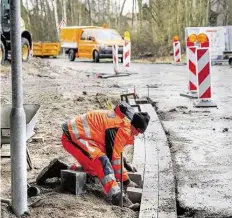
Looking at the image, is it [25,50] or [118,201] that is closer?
[118,201]

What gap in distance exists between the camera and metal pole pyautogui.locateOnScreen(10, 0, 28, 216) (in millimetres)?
3982

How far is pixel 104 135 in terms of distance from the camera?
16.9ft

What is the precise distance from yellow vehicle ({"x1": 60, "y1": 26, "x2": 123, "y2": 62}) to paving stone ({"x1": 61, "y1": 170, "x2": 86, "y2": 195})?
2438 cm

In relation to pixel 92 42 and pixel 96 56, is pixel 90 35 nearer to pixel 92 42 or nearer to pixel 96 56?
pixel 92 42

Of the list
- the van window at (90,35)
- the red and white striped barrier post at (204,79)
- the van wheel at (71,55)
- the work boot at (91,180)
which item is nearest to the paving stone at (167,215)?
the work boot at (91,180)

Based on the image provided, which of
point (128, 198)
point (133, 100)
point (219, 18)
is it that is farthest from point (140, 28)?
point (128, 198)

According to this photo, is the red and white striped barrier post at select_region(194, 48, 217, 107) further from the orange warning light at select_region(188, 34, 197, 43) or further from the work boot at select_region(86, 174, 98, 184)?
the work boot at select_region(86, 174, 98, 184)

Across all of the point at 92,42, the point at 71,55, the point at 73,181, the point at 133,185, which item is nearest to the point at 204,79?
the point at 133,185

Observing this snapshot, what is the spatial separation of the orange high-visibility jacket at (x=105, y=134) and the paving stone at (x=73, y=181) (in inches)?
8.7

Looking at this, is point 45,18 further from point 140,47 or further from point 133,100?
point 133,100

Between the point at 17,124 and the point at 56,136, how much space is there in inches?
161

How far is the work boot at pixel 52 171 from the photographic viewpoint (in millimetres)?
5277

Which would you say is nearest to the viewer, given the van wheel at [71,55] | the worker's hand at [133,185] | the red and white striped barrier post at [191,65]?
the worker's hand at [133,185]

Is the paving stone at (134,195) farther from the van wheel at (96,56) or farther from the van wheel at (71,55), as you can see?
the van wheel at (71,55)
